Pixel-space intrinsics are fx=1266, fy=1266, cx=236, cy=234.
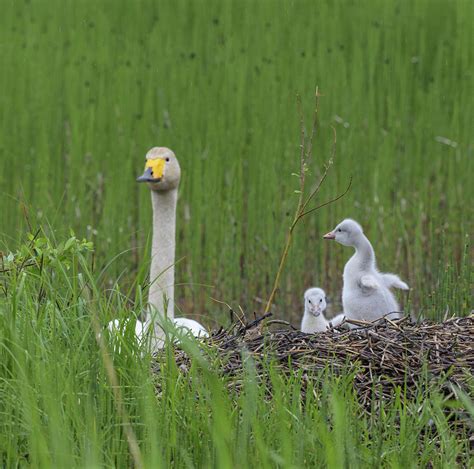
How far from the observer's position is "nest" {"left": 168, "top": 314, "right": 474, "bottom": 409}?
4.79 meters

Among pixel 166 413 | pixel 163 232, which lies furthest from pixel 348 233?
pixel 166 413

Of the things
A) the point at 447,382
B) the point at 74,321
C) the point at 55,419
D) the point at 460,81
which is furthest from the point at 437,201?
the point at 55,419

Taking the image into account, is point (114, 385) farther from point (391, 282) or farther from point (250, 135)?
point (250, 135)

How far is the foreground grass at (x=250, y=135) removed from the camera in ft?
28.4

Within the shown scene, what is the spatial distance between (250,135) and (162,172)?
81.8 inches

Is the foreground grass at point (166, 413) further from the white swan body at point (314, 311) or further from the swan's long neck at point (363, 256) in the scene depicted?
the swan's long neck at point (363, 256)

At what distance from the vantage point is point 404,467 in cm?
389

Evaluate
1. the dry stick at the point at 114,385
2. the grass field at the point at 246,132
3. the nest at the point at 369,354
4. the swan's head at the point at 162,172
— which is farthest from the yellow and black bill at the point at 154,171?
the dry stick at the point at 114,385

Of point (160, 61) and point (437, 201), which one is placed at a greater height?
point (160, 61)

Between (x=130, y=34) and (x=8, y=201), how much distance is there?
78.4 inches

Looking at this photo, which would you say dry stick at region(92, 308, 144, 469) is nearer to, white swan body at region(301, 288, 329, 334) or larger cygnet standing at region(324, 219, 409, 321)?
white swan body at region(301, 288, 329, 334)

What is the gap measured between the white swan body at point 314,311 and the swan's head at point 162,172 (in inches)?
50.6

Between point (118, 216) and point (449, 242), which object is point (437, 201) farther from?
point (118, 216)

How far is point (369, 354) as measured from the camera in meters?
4.97
